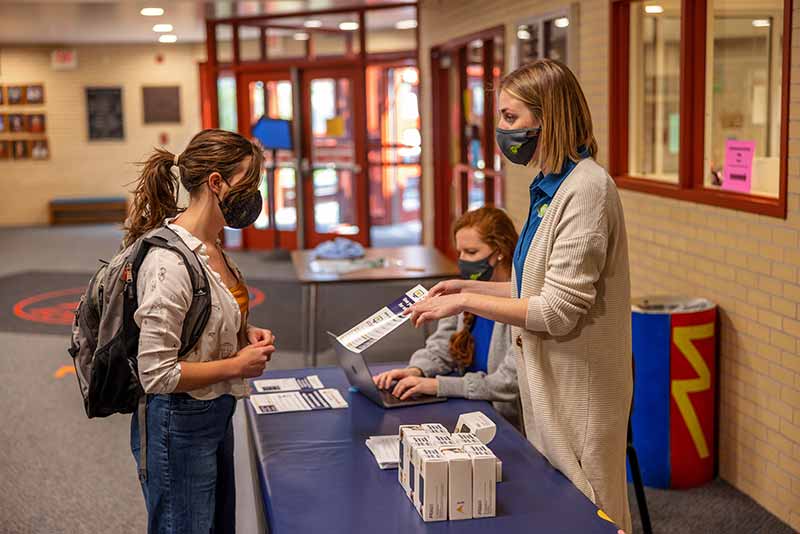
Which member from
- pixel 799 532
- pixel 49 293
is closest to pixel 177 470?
pixel 799 532

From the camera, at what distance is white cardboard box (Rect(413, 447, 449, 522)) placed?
6.93ft

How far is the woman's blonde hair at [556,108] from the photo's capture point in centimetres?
234

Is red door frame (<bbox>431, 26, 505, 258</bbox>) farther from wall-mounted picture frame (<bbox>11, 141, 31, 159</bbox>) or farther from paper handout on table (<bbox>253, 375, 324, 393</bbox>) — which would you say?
wall-mounted picture frame (<bbox>11, 141, 31, 159</bbox>)

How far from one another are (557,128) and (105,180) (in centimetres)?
1454

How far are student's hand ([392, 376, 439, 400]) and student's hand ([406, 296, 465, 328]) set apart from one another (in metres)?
0.69

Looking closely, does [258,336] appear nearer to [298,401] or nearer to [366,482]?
[366,482]

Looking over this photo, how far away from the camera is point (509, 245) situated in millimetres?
3426

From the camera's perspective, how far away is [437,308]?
2414 mm

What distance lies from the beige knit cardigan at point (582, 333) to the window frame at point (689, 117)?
1.61 m

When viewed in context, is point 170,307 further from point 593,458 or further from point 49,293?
point 49,293

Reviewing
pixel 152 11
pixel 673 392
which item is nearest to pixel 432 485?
pixel 673 392

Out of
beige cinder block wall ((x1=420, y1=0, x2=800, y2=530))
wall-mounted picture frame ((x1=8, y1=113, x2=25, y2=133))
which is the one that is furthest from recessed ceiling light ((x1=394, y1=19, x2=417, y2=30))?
beige cinder block wall ((x1=420, y1=0, x2=800, y2=530))

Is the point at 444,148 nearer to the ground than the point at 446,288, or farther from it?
farther from it

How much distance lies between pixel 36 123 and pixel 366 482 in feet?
47.8
